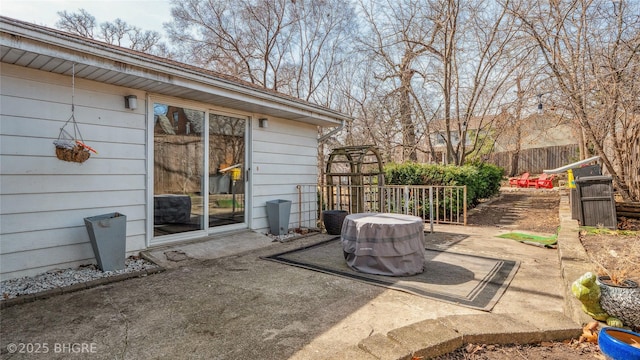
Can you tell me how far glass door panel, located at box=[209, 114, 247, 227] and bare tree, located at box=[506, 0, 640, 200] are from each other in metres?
5.71

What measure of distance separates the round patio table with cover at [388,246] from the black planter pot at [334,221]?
2083mm

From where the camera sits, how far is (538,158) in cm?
1927

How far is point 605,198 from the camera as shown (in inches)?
198

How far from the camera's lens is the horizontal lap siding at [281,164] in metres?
5.54

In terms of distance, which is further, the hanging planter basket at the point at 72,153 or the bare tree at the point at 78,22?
the bare tree at the point at 78,22

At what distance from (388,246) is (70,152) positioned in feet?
11.0

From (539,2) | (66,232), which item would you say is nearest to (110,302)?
(66,232)

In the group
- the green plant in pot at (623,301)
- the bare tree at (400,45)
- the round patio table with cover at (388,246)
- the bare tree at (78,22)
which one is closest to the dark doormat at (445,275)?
the round patio table with cover at (388,246)

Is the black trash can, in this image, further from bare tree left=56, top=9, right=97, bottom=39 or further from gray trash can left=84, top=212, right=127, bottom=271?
bare tree left=56, top=9, right=97, bottom=39

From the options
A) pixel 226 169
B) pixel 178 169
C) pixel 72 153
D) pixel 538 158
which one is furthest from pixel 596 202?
pixel 538 158

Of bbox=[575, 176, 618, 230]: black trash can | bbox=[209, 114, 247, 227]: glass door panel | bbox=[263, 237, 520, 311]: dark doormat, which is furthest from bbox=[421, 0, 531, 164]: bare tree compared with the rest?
bbox=[209, 114, 247, 227]: glass door panel

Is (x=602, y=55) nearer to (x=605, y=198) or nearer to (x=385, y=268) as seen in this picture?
(x=605, y=198)

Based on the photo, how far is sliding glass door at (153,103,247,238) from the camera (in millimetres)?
4305

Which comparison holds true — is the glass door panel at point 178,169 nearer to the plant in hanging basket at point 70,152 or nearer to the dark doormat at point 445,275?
the plant in hanging basket at point 70,152
